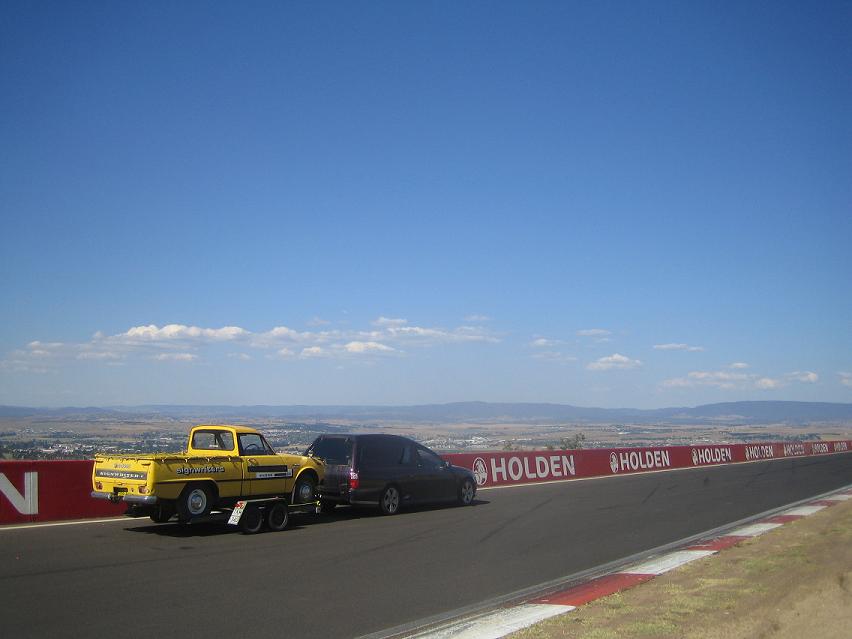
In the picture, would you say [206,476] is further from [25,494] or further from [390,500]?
[390,500]

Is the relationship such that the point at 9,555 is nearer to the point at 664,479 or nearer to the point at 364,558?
the point at 364,558

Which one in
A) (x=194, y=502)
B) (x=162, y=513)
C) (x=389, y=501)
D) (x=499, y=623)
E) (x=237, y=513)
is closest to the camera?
(x=499, y=623)

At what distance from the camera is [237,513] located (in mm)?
13000

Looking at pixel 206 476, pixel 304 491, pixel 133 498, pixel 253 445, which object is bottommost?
pixel 304 491

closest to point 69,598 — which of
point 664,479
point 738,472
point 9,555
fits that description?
point 9,555

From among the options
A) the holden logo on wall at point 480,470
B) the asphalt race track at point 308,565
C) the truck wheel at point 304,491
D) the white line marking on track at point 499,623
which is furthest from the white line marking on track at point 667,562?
the holden logo on wall at point 480,470

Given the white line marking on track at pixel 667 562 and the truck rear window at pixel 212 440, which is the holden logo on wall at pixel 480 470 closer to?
the truck rear window at pixel 212 440

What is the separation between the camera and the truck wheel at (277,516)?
45.1ft

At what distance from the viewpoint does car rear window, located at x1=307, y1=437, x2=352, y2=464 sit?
16.3 m

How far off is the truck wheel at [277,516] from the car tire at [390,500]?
2944 mm

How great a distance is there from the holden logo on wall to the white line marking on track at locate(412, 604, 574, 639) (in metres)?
15.8

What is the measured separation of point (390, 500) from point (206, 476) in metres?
4.99

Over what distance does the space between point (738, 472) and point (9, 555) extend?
1126 inches

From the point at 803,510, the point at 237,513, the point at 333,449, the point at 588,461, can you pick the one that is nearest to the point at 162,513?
the point at 237,513
